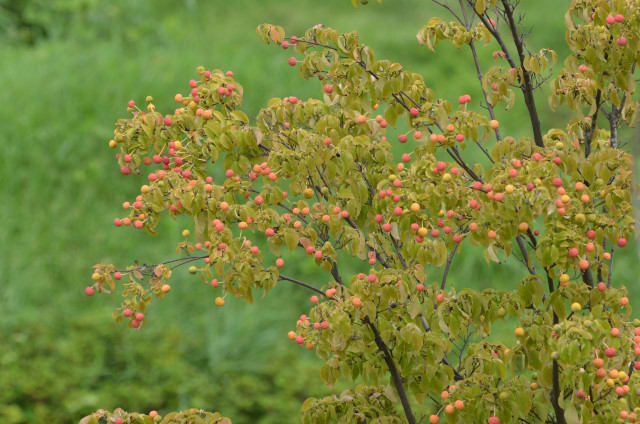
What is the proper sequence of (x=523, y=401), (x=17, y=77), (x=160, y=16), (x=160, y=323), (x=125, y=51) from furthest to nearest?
(x=160, y=16) < (x=125, y=51) < (x=17, y=77) < (x=160, y=323) < (x=523, y=401)

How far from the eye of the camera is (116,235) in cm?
662

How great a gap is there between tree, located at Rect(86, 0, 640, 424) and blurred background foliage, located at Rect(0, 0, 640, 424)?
246cm

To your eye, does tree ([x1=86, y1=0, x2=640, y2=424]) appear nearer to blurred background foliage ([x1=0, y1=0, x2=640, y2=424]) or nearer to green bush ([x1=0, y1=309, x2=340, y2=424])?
green bush ([x1=0, y1=309, x2=340, y2=424])

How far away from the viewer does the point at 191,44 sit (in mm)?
9141

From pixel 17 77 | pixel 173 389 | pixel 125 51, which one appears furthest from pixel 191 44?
pixel 173 389

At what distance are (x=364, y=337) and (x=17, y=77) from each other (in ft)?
20.6

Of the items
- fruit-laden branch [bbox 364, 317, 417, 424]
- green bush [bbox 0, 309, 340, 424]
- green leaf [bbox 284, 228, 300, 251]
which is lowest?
fruit-laden branch [bbox 364, 317, 417, 424]

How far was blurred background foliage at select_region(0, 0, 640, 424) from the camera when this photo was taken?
5.27m

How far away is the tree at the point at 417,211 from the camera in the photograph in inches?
98.5

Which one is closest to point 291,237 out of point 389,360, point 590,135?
point 389,360

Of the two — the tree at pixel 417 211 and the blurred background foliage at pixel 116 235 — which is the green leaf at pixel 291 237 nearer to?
the tree at pixel 417 211

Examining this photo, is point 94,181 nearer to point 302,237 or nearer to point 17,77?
point 17,77

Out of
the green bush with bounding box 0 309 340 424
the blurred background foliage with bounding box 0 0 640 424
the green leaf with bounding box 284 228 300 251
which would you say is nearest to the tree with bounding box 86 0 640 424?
the green leaf with bounding box 284 228 300 251

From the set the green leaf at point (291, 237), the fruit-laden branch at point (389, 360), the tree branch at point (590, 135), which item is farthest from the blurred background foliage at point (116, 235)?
the tree branch at point (590, 135)
